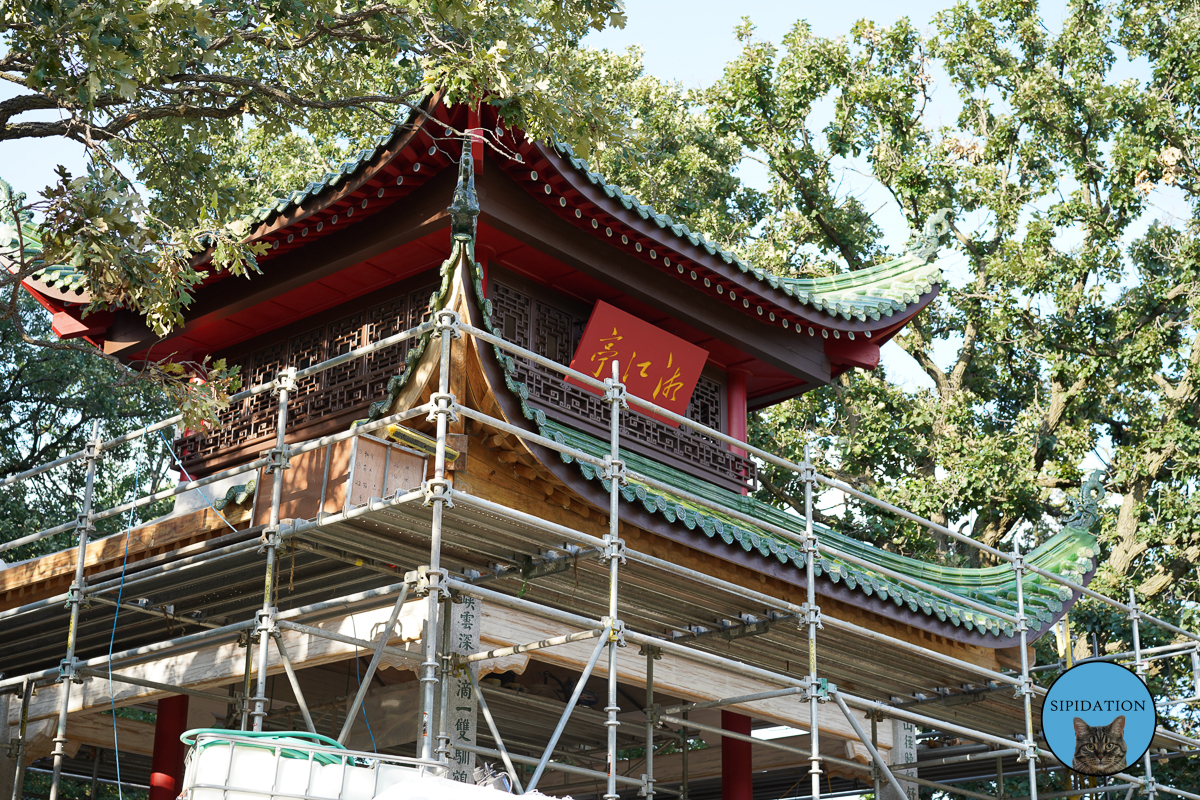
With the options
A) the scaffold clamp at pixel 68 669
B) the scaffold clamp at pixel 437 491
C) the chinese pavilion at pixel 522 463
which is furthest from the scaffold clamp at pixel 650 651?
the scaffold clamp at pixel 68 669

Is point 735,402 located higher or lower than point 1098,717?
higher

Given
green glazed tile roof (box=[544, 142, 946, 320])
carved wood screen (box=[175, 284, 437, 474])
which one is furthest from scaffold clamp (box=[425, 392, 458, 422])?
green glazed tile roof (box=[544, 142, 946, 320])

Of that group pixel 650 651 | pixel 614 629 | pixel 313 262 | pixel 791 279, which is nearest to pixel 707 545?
pixel 650 651

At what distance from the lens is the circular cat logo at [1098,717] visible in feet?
33.7

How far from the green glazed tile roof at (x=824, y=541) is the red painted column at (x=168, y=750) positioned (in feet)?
12.5

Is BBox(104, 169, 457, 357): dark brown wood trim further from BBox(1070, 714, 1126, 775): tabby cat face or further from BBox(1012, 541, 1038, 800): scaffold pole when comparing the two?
BBox(1070, 714, 1126, 775): tabby cat face

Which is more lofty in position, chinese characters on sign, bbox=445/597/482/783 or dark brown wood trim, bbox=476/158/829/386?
dark brown wood trim, bbox=476/158/829/386

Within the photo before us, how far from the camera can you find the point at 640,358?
1111cm

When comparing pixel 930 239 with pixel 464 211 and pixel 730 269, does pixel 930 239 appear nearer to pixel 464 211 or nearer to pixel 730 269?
pixel 730 269

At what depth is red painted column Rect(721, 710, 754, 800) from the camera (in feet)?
35.4

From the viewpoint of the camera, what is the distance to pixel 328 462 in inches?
316

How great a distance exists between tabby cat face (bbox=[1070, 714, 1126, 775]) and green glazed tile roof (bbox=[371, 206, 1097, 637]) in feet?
3.70

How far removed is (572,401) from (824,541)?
297 centimetres

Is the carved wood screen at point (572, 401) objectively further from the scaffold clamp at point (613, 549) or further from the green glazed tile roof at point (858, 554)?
the scaffold clamp at point (613, 549)
